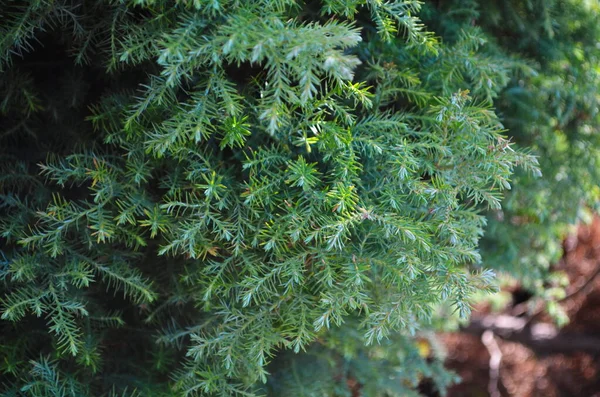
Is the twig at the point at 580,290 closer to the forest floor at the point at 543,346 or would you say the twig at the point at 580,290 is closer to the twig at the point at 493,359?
the forest floor at the point at 543,346

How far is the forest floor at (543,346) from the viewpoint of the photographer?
1980 mm

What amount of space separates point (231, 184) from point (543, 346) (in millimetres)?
1506

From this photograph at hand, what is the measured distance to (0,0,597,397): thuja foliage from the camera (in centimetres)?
87

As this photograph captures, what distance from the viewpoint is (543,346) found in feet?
6.47

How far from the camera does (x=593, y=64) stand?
1.32 metres

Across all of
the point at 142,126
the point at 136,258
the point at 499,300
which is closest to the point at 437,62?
the point at 142,126

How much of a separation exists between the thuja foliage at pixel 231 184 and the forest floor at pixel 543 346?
3.38 ft

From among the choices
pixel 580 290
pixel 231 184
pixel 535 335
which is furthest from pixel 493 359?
pixel 231 184

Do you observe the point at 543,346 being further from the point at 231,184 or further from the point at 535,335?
the point at 231,184

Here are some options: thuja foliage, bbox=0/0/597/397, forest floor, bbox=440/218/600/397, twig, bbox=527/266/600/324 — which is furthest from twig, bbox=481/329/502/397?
thuja foliage, bbox=0/0/597/397

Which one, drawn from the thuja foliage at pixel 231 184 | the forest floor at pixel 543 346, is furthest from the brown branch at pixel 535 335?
the thuja foliage at pixel 231 184

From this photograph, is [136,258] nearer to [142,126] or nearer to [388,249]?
[142,126]

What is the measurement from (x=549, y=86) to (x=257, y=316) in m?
0.89

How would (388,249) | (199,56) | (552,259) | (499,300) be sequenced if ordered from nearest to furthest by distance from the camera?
(199,56) → (388,249) → (552,259) → (499,300)
